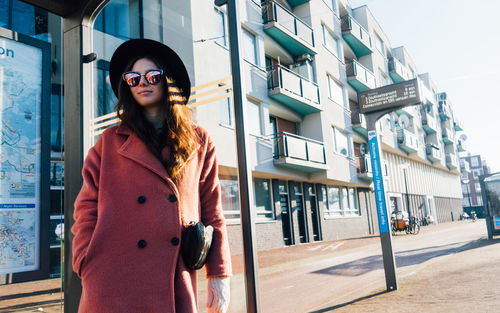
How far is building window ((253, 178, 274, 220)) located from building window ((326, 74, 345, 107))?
776cm

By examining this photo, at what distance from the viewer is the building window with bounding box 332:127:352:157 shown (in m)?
21.1

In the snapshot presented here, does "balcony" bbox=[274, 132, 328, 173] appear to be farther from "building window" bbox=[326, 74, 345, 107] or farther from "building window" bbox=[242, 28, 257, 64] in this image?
"building window" bbox=[326, 74, 345, 107]

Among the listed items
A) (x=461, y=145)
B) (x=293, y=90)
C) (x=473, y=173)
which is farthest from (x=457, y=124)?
(x=293, y=90)

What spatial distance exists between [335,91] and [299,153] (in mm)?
7345

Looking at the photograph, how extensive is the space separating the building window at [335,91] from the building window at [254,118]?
23.6 ft

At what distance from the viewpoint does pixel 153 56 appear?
195 centimetres

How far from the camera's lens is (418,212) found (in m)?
36.3

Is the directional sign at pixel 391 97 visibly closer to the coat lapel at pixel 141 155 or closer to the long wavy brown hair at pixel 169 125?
the long wavy brown hair at pixel 169 125

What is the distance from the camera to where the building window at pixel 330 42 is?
2193cm

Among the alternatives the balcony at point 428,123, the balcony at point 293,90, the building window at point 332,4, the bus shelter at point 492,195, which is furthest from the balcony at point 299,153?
the balcony at point 428,123

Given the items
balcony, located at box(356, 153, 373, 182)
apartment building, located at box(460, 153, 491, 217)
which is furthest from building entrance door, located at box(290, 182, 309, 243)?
apartment building, located at box(460, 153, 491, 217)

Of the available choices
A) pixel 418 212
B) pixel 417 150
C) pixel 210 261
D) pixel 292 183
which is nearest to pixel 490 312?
pixel 210 261

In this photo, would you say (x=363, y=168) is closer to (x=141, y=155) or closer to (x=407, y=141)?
(x=407, y=141)

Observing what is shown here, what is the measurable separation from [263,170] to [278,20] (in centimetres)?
622
